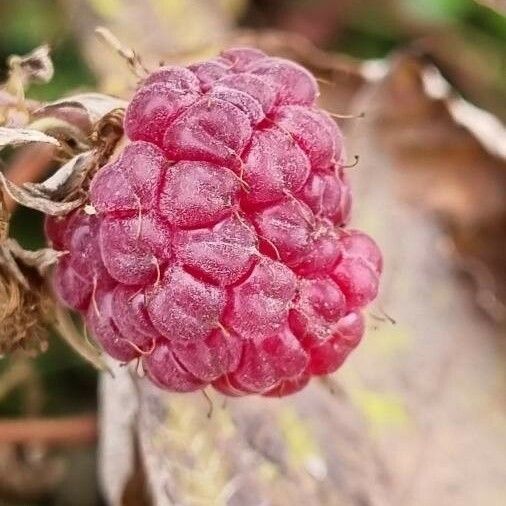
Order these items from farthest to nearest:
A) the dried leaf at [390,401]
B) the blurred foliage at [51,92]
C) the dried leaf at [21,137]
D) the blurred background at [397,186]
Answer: the blurred foliage at [51,92] < the blurred background at [397,186] < the dried leaf at [390,401] < the dried leaf at [21,137]

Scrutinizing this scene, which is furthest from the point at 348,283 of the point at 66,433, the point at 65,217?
the point at 66,433

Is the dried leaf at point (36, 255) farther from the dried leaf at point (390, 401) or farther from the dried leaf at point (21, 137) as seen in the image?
the dried leaf at point (390, 401)

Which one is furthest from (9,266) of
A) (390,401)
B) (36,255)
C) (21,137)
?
(390,401)

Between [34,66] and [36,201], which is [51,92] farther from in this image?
[36,201]

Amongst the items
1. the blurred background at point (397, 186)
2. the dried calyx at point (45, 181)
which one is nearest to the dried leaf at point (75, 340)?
the dried calyx at point (45, 181)

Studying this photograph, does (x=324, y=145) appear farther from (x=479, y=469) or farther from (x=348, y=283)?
(x=479, y=469)
